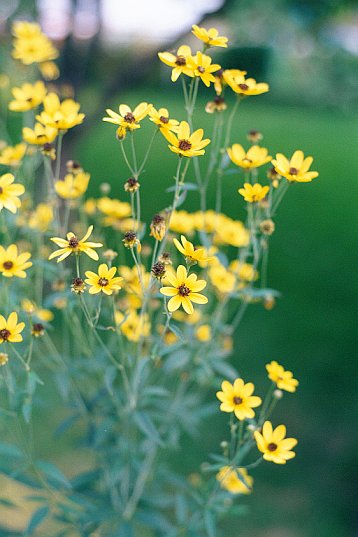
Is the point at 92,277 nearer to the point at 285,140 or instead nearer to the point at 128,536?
the point at 128,536

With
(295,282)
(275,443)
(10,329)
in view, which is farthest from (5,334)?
(295,282)

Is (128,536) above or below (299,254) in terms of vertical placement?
above

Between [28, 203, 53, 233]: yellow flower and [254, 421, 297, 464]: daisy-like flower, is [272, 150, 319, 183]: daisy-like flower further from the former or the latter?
[28, 203, 53, 233]: yellow flower

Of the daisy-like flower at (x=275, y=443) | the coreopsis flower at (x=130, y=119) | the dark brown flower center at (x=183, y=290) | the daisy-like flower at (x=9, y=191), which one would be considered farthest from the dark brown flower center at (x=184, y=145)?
the daisy-like flower at (x=275, y=443)

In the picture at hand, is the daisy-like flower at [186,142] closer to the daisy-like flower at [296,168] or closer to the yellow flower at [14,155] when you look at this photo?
the daisy-like flower at [296,168]

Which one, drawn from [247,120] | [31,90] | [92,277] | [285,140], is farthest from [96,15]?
[247,120]

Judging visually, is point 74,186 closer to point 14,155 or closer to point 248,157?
point 14,155

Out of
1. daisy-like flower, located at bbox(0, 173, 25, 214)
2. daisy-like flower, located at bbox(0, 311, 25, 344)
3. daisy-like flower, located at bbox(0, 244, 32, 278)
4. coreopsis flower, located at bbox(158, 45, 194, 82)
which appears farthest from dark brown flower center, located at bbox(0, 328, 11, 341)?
coreopsis flower, located at bbox(158, 45, 194, 82)
